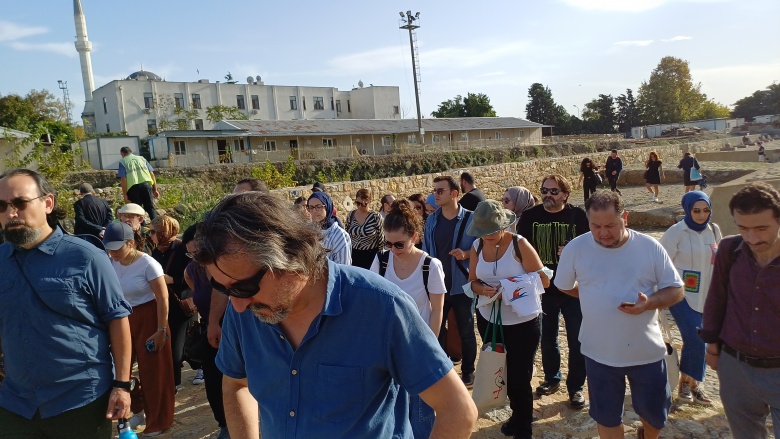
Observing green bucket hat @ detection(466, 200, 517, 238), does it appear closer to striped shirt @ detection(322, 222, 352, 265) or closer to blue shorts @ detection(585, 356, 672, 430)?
blue shorts @ detection(585, 356, 672, 430)

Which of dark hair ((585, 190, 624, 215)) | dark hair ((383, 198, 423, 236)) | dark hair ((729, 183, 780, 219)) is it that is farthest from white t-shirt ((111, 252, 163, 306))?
dark hair ((729, 183, 780, 219))

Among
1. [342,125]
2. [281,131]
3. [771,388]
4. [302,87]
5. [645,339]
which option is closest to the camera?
[771,388]

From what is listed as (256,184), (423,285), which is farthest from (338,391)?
(256,184)

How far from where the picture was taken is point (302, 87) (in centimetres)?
6053

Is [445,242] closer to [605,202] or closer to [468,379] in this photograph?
[468,379]

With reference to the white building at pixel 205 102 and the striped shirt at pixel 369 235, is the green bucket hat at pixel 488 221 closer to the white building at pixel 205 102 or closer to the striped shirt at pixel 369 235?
the striped shirt at pixel 369 235

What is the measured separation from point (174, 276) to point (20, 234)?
2002 mm

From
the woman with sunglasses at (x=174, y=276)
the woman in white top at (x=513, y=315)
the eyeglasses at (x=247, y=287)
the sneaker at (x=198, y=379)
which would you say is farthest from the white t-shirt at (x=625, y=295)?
the sneaker at (x=198, y=379)

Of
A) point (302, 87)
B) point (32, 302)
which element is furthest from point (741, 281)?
point (302, 87)

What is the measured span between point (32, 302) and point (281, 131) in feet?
112

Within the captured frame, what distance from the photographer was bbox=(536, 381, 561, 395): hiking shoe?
413 cm

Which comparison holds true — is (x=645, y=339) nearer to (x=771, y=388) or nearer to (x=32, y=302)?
(x=771, y=388)

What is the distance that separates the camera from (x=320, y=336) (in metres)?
1.38

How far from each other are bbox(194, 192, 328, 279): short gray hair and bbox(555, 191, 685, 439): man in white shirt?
2.03 meters
